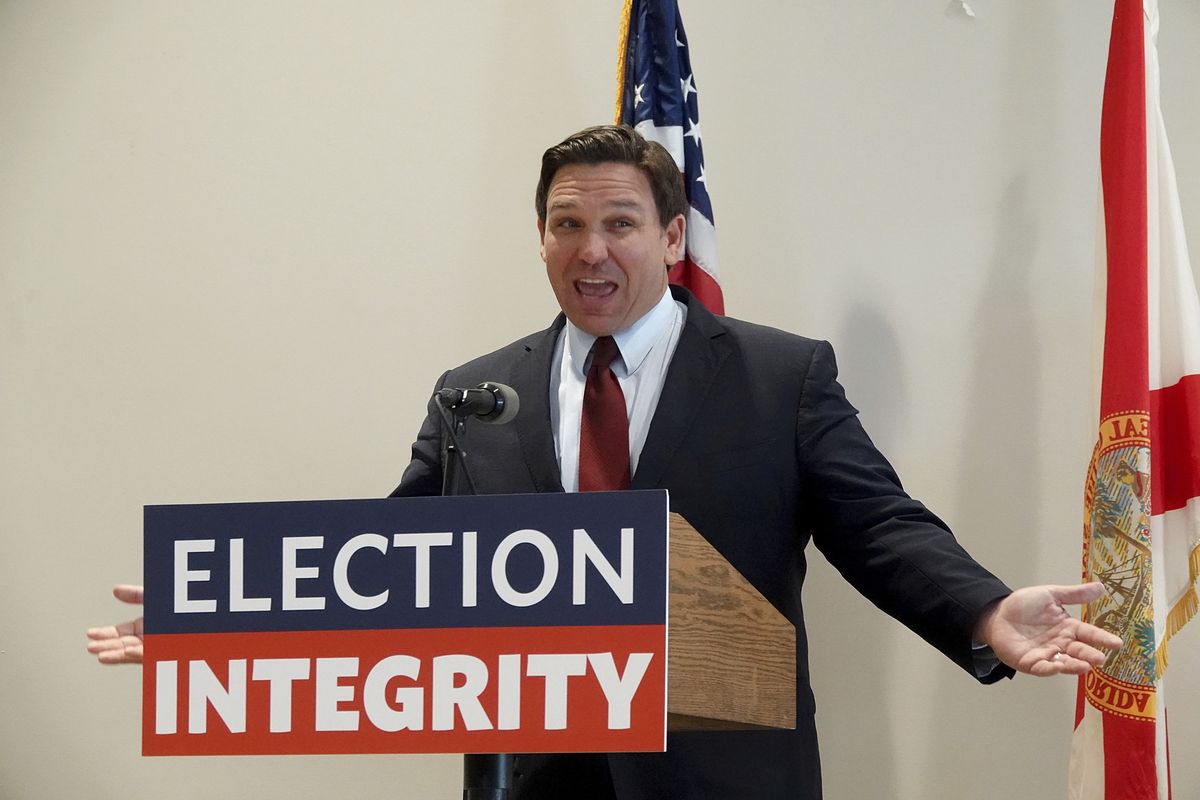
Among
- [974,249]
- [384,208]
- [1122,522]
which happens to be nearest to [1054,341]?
[974,249]

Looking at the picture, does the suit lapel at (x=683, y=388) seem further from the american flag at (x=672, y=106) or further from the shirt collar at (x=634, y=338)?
the american flag at (x=672, y=106)

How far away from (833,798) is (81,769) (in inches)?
74.5

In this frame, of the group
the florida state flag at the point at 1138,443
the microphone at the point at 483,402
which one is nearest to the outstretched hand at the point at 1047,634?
the microphone at the point at 483,402

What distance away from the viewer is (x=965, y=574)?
183 cm

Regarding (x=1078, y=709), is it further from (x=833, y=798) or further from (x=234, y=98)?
(x=234, y=98)

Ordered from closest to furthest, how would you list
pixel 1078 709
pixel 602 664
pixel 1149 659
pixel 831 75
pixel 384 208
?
pixel 602 664 → pixel 1149 659 → pixel 1078 709 → pixel 831 75 → pixel 384 208

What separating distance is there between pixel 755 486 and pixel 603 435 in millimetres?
261

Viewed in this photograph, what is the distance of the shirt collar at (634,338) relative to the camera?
2273 mm

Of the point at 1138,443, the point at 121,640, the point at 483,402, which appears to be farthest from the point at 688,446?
the point at 121,640

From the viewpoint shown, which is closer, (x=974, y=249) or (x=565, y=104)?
(x=974, y=249)

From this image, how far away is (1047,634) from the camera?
5.18 ft

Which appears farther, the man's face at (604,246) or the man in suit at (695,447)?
the man's face at (604,246)

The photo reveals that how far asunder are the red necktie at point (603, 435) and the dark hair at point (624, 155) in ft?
1.17

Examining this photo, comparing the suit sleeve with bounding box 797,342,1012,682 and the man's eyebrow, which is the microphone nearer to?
the suit sleeve with bounding box 797,342,1012,682
